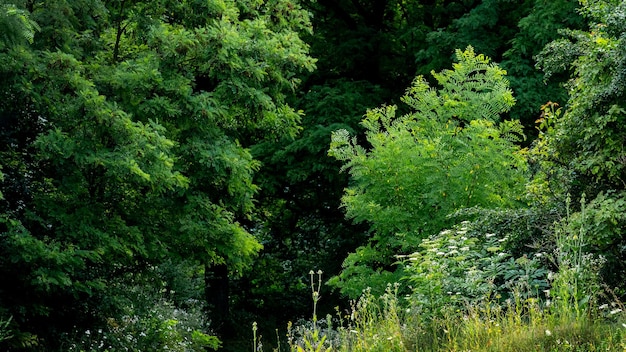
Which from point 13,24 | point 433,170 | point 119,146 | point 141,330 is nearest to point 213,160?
point 119,146

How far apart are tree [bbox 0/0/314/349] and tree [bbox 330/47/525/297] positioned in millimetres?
1920

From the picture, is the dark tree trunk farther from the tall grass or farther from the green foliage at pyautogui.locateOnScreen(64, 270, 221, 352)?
the tall grass

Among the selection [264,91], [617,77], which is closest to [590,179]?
[617,77]

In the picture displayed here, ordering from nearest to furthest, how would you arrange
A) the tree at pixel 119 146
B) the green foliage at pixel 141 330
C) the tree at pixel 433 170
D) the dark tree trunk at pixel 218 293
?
the tree at pixel 119 146 < the tree at pixel 433 170 < the green foliage at pixel 141 330 < the dark tree trunk at pixel 218 293

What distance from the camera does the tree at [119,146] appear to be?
10.2 m

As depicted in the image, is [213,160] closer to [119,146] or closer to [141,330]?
[119,146]

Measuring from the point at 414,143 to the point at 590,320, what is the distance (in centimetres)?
621

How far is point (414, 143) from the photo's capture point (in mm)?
11609

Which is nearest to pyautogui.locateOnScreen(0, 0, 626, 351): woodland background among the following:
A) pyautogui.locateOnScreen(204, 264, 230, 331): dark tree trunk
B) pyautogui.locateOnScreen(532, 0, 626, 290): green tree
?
pyautogui.locateOnScreen(532, 0, 626, 290): green tree

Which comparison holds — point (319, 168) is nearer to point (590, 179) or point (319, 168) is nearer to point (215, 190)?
point (215, 190)

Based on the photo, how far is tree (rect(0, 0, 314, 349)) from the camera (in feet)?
33.6

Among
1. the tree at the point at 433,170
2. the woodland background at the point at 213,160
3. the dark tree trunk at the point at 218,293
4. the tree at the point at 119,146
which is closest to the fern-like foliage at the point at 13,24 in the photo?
the woodland background at the point at 213,160

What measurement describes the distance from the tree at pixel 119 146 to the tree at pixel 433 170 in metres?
1.92

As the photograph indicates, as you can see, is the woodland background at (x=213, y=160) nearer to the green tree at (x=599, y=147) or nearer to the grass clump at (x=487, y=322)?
the green tree at (x=599, y=147)
